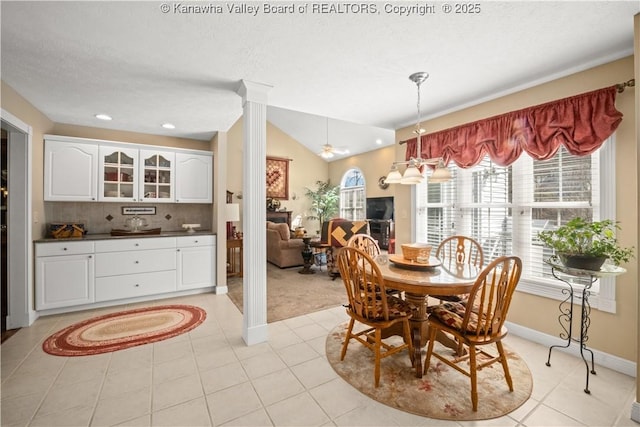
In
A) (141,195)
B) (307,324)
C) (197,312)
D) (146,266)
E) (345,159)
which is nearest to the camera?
(307,324)

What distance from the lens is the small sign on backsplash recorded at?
411 centimetres

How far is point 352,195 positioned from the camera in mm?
8805

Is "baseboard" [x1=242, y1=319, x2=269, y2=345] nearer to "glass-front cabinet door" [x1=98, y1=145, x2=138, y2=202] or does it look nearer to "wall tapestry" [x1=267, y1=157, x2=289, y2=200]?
"glass-front cabinet door" [x1=98, y1=145, x2=138, y2=202]

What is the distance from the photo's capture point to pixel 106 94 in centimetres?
275

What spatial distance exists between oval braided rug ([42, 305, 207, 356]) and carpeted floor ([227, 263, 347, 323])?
2.33 ft

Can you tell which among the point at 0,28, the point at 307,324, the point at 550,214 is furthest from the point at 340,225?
the point at 0,28

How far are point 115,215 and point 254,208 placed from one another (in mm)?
2897

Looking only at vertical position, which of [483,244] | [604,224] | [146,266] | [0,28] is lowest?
[146,266]

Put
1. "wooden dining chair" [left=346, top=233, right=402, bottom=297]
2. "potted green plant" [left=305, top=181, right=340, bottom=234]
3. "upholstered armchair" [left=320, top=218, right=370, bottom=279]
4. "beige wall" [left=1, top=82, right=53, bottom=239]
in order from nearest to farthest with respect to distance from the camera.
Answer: "beige wall" [left=1, top=82, right=53, bottom=239]
"wooden dining chair" [left=346, top=233, right=402, bottom=297]
"upholstered armchair" [left=320, top=218, right=370, bottom=279]
"potted green plant" [left=305, top=181, right=340, bottom=234]

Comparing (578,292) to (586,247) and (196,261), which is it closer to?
(586,247)

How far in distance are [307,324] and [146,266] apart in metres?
2.38

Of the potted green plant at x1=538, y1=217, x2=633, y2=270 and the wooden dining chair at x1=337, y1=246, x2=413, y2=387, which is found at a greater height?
the potted green plant at x1=538, y1=217, x2=633, y2=270

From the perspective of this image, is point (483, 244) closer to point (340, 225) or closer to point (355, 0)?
point (340, 225)

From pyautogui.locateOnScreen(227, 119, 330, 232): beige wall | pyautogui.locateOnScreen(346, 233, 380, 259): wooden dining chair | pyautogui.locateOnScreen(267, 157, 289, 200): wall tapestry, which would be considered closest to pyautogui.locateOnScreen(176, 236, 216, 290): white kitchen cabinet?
pyautogui.locateOnScreen(346, 233, 380, 259): wooden dining chair
